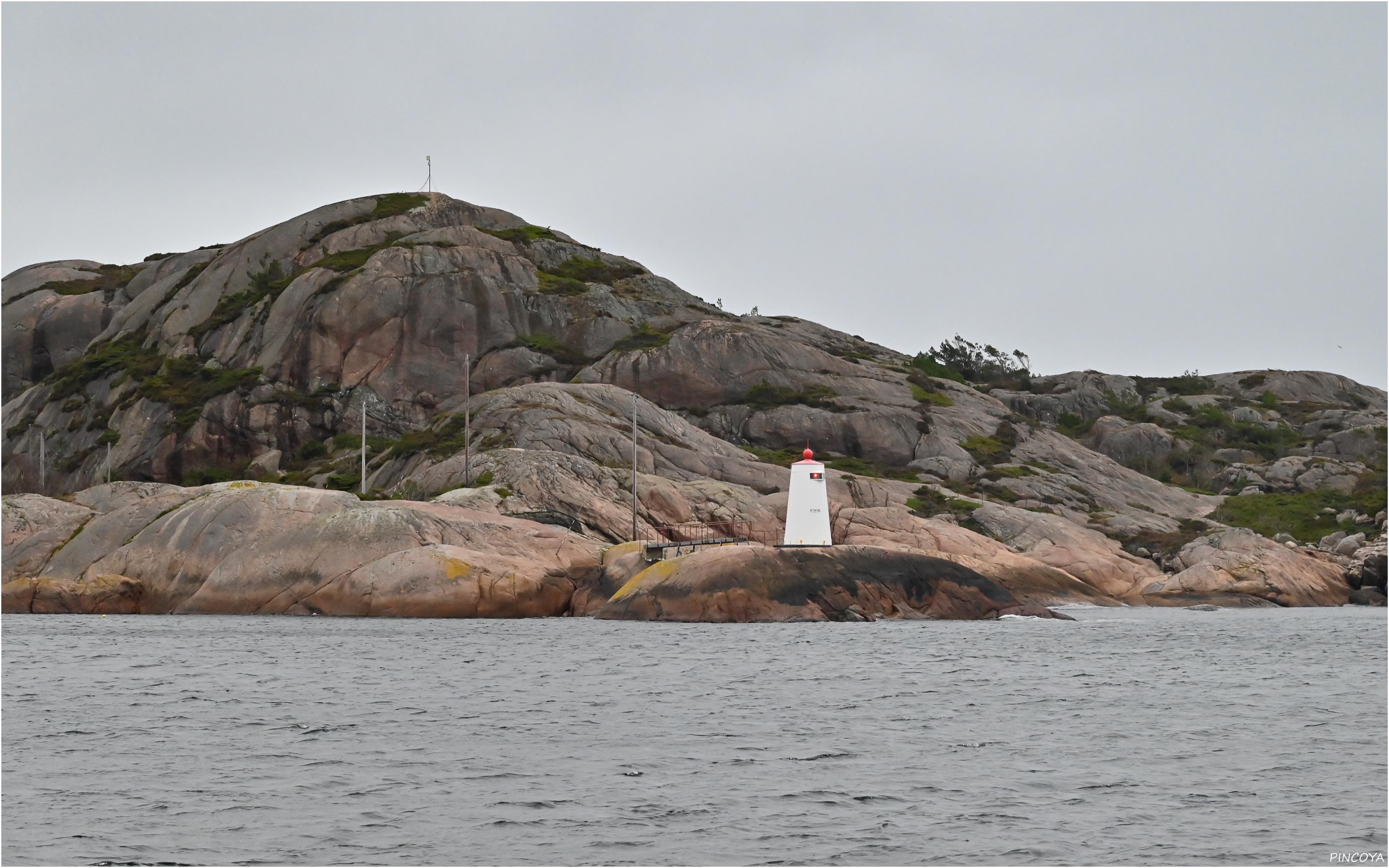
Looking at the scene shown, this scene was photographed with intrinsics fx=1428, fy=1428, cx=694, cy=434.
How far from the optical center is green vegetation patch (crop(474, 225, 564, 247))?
126562 mm

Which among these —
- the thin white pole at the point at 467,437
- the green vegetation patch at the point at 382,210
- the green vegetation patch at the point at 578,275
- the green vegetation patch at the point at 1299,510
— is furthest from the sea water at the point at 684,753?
the green vegetation patch at the point at 382,210

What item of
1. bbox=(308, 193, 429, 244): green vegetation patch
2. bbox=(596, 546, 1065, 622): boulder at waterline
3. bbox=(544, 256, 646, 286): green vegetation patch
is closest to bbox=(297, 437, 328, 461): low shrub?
bbox=(544, 256, 646, 286): green vegetation patch

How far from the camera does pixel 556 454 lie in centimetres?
7312

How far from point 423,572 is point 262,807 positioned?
3624 centimetres

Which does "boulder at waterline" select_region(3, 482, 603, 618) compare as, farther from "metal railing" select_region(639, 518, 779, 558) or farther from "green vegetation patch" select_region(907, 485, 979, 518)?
"green vegetation patch" select_region(907, 485, 979, 518)

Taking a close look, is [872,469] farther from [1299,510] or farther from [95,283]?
[95,283]

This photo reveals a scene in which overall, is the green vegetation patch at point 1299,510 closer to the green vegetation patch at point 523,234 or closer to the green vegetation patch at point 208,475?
the green vegetation patch at point 523,234

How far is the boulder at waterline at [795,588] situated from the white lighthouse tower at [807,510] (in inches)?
90.1

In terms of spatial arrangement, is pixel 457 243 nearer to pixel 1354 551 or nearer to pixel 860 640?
pixel 1354 551

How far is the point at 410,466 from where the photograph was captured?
265ft

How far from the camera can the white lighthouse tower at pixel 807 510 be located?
195 ft

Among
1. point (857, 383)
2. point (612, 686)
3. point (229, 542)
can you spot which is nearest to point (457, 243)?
point (857, 383)

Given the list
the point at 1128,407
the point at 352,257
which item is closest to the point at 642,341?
the point at 352,257

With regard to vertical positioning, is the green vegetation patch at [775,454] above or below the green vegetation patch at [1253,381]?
below
